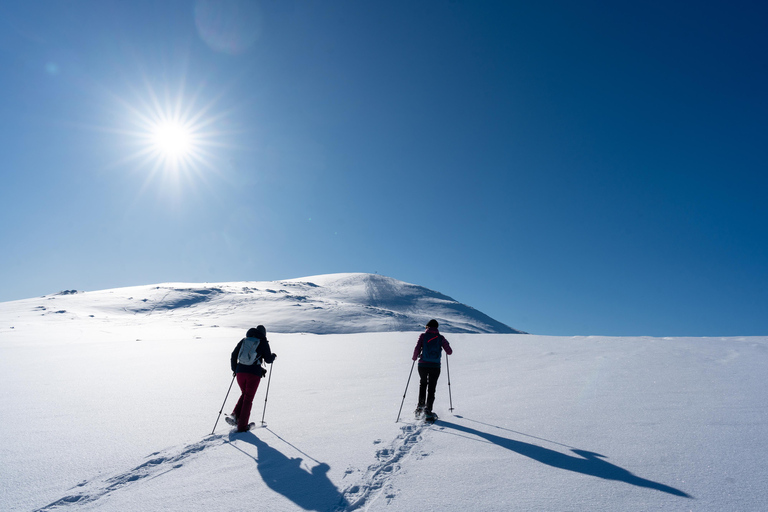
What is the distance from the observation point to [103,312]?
3039 inches

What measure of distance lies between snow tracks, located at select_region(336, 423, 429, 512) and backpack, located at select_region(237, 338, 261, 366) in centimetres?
342

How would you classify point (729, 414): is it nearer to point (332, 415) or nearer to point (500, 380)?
point (500, 380)

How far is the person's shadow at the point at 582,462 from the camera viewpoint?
14.4ft

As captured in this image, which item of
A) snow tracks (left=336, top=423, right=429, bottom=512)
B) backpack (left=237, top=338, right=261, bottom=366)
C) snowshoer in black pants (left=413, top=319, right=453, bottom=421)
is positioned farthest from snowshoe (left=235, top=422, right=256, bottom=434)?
snowshoer in black pants (left=413, top=319, right=453, bottom=421)

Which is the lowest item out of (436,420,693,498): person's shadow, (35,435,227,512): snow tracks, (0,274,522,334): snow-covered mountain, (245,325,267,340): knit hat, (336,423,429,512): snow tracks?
(35,435,227,512): snow tracks

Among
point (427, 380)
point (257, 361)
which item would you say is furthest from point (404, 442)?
point (257, 361)

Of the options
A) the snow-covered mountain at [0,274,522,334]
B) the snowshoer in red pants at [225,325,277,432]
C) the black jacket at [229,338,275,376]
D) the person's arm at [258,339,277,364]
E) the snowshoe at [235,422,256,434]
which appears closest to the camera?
the snowshoe at [235,422,256,434]

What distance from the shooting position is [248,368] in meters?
7.46

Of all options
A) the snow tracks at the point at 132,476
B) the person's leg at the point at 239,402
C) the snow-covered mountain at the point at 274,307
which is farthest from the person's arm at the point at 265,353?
the snow-covered mountain at the point at 274,307

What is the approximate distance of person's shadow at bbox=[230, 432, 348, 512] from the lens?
13.6 ft

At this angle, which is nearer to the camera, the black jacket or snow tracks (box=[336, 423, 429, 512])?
snow tracks (box=[336, 423, 429, 512])

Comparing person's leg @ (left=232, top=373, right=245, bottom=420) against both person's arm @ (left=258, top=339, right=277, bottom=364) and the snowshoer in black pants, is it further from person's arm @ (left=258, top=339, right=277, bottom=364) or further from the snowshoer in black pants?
the snowshoer in black pants

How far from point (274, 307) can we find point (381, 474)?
280ft

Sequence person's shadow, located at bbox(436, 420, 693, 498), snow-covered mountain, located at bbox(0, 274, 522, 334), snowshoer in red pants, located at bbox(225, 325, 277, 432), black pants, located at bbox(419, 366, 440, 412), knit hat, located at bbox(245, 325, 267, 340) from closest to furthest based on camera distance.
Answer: person's shadow, located at bbox(436, 420, 693, 498)
snowshoer in red pants, located at bbox(225, 325, 277, 432)
knit hat, located at bbox(245, 325, 267, 340)
black pants, located at bbox(419, 366, 440, 412)
snow-covered mountain, located at bbox(0, 274, 522, 334)
